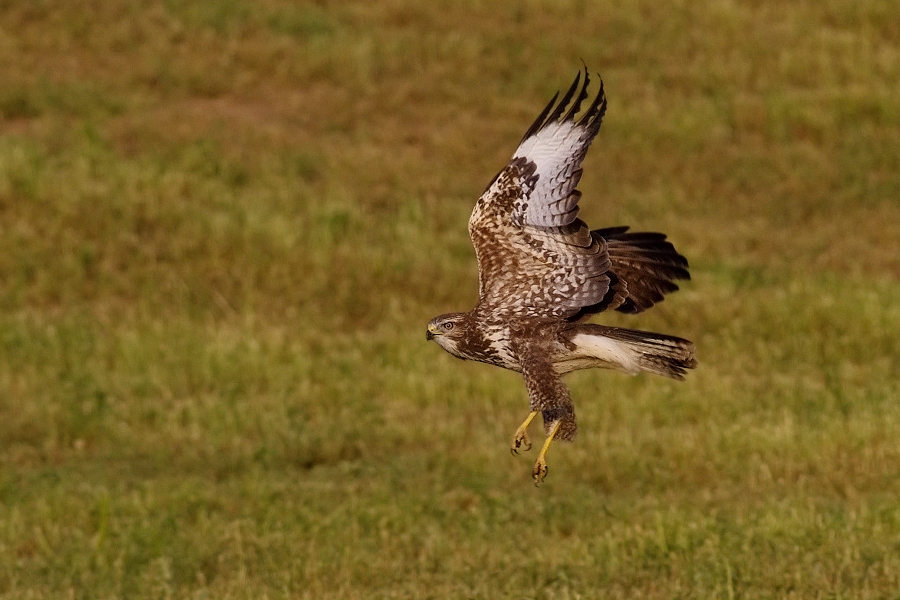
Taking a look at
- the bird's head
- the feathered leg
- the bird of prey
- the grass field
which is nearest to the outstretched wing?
the bird of prey

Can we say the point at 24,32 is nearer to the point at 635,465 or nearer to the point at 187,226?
the point at 187,226

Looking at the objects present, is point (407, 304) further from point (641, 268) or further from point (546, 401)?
point (546, 401)

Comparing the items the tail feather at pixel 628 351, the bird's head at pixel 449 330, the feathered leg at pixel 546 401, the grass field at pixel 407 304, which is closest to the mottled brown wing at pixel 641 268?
the tail feather at pixel 628 351

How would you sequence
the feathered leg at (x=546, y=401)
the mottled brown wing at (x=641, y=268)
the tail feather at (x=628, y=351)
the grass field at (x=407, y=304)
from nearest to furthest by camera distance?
1. the feathered leg at (x=546, y=401)
2. the tail feather at (x=628, y=351)
3. the mottled brown wing at (x=641, y=268)
4. the grass field at (x=407, y=304)

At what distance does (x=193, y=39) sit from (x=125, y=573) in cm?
1493

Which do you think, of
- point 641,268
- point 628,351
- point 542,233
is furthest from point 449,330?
point 641,268

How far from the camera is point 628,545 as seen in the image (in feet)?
32.1

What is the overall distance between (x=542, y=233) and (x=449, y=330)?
2.17ft

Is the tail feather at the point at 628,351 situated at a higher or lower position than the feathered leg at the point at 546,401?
higher

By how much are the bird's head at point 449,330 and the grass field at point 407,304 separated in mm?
2121

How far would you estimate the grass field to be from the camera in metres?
10.2

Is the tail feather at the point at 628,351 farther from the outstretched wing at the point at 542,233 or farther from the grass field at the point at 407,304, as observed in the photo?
the grass field at the point at 407,304

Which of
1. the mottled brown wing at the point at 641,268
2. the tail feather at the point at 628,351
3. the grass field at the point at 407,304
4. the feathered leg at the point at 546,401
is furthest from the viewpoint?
the grass field at the point at 407,304

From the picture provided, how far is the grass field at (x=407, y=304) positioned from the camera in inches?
403
